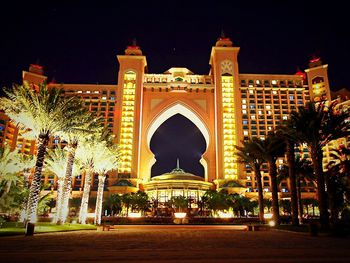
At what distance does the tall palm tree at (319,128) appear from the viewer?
80.4ft

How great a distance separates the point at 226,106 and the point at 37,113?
238 feet

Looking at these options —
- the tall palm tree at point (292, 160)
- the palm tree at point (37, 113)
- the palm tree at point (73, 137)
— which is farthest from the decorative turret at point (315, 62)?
the palm tree at point (37, 113)

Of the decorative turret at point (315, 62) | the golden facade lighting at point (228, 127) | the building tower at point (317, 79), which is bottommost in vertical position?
the golden facade lighting at point (228, 127)

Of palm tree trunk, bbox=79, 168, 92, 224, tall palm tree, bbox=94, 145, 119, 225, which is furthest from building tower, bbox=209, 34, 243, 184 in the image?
palm tree trunk, bbox=79, 168, 92, 224

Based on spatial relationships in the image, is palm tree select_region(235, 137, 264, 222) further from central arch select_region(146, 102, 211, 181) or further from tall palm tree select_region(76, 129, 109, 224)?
central arch select_region(146, 102, 211, 181)

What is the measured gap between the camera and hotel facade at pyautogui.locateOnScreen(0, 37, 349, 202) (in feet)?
270

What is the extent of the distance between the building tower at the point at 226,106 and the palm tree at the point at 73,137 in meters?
57.3

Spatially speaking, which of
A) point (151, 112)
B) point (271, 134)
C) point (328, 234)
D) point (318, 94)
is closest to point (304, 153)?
point (318, 94)

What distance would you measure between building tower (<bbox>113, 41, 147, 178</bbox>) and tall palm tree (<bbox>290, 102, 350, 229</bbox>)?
204ft

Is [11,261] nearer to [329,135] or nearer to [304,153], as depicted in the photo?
[329,135]

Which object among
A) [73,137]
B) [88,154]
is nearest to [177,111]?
[88,154]

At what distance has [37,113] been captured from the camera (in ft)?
79.8

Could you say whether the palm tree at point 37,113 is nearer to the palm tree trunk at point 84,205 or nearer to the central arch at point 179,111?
the palm tree trunk at point 84,205

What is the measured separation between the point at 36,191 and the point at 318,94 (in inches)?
4116
